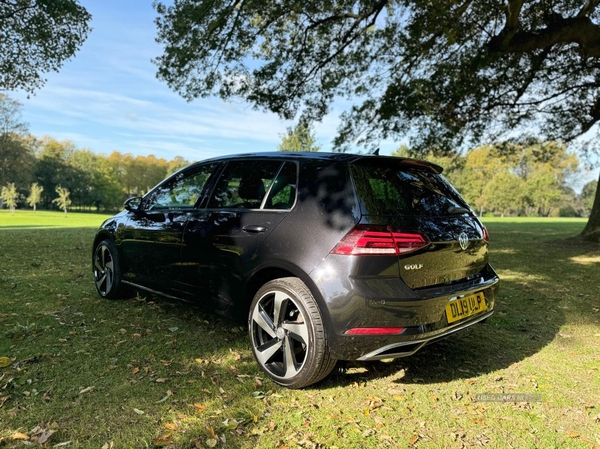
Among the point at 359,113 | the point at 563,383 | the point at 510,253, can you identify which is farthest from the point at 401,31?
the point at 563,383

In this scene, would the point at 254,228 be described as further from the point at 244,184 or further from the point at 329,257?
the point at 329,257

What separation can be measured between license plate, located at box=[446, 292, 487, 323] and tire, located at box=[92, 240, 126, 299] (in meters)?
3.53

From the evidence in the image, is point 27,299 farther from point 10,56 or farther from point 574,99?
point 574,99

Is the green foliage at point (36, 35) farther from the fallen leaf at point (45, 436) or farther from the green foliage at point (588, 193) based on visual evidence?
the green foliage at point (588, 193)

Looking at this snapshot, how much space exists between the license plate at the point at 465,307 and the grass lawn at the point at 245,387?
52cm

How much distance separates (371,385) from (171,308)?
256 centimetres

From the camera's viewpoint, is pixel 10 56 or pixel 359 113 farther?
pixel 359 113

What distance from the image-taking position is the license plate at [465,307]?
9.16 ft

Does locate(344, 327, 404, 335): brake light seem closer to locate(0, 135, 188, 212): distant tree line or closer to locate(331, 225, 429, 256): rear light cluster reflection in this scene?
locate(331, 225, 429, 256): rear light cluster reflection

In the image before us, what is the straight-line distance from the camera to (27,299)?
4754 mm

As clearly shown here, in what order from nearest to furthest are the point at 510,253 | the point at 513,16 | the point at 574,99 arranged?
the point at 513,16, the point at 510,253, the point at 574,99

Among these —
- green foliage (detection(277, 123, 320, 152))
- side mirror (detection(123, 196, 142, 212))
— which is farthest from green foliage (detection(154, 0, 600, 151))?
side mirror (detection(123, 196, 142, 212))

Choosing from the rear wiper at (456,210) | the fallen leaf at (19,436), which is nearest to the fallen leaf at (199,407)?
the fallen leaf at (19,436)

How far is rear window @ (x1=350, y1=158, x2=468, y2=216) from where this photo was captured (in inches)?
108
